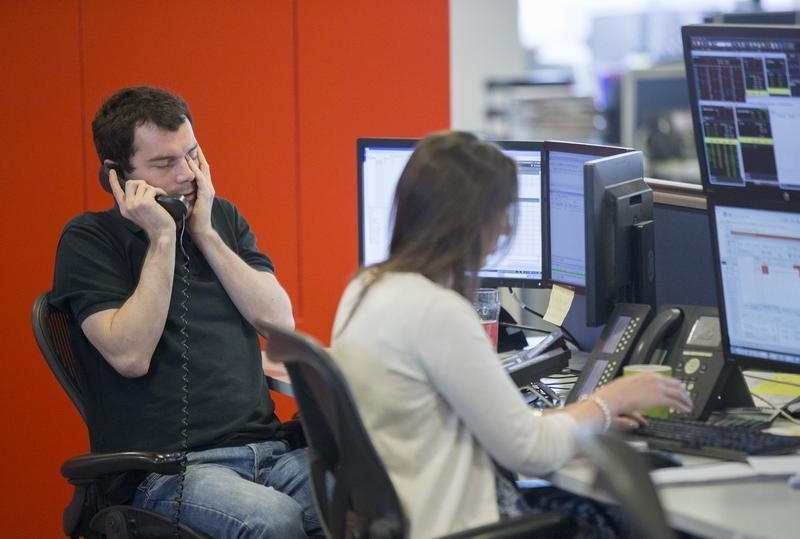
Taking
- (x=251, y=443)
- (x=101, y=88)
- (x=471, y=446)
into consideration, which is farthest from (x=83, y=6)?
(x=471, y=446)

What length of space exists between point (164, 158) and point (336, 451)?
914 millimetres

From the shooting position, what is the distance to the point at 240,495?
2178 mm

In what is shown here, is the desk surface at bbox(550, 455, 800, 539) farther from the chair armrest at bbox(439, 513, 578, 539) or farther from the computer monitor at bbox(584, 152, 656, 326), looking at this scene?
the computer monitor at bbox(584, 152, 656, 326)

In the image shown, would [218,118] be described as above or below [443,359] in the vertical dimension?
above

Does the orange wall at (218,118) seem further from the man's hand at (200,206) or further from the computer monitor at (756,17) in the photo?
the computer monitor at (756,17)

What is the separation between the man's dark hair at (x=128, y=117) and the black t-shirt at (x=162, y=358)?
14 centimetres

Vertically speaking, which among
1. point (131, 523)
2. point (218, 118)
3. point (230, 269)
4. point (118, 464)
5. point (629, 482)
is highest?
point (218, 118)

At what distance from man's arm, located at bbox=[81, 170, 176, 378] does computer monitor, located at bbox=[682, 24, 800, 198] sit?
109cm

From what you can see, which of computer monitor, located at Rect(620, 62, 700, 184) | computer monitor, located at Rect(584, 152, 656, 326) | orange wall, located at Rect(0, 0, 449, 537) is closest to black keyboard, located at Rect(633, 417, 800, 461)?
computer monitor, located at Rect(584, 152, 656, 326)

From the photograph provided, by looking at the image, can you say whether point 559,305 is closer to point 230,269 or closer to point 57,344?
point 230,269

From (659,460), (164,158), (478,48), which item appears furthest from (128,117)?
(478,48)

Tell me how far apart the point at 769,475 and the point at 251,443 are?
1095mm

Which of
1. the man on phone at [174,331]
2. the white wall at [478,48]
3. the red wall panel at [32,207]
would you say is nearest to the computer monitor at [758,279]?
the man on phone at [174,331]

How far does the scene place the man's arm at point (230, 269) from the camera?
244cm
